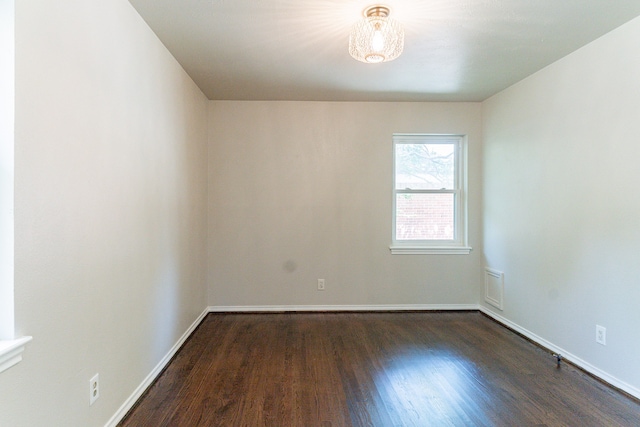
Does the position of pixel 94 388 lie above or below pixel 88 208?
below

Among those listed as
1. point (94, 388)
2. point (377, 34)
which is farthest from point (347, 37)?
point (94, 388)

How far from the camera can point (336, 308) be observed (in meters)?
3.73

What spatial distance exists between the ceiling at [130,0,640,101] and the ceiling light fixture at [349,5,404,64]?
0.06 meters

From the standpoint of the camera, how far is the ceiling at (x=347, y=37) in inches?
76.6

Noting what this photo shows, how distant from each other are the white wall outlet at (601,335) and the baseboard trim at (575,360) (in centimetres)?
20

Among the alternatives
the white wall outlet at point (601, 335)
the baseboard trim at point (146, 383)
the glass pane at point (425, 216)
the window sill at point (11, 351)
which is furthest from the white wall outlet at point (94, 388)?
the white wall outlet at point (601, 335)

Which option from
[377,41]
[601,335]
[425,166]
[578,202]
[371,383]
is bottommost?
[371,383]

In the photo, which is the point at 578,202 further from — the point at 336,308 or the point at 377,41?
the point at 336,308

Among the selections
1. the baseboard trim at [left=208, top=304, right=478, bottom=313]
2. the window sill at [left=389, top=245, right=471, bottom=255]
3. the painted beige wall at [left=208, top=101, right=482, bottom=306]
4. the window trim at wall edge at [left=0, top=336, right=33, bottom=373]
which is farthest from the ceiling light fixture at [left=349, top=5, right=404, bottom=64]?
the baseboard trim at [left=208, top=304, right=478, bottom=313]

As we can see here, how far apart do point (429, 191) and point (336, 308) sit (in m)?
1.78

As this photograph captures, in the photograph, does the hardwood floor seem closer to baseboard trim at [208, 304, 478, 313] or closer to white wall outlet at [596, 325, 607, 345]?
white wall outlet at [596, 325, 607, 345]

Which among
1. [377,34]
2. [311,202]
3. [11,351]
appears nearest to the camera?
[11,351]

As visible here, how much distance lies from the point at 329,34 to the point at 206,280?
110 inches

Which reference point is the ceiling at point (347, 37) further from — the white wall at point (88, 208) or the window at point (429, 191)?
the window at point (429, 191)
